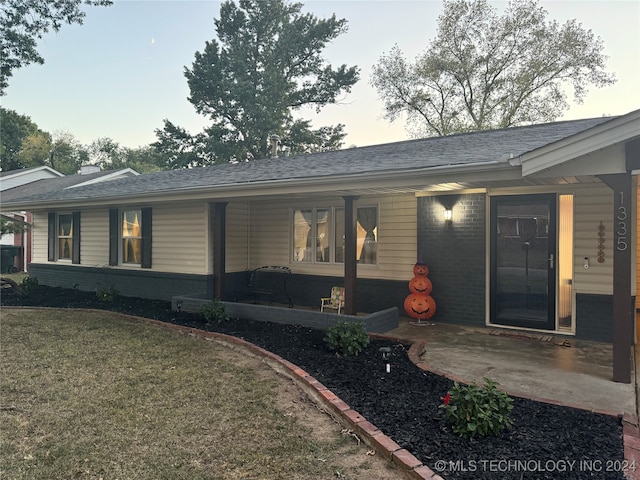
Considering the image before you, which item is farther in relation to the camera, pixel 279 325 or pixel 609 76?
pixel 609 76

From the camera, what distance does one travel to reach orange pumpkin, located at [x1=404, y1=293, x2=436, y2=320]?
6.89 meters

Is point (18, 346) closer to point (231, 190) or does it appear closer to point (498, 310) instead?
point (231, 190)

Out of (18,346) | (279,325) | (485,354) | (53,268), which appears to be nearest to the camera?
(485,354)

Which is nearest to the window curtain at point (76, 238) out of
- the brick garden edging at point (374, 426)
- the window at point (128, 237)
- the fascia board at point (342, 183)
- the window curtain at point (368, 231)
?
the window at point (128, 237)

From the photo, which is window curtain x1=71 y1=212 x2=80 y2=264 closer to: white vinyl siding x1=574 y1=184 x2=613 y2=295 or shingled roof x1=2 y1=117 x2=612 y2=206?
shingled roof x1=2 y1=117 x2=612 y2=206

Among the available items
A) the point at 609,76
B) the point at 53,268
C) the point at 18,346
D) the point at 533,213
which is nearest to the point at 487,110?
the point at 609,76

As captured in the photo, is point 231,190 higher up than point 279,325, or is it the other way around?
point 231,190

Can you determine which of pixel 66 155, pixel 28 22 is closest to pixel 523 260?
pixel 28 22

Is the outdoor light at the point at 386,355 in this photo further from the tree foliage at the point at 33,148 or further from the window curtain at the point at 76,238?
the tree foliage at the point at 33,148

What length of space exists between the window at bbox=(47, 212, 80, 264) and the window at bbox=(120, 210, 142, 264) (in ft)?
6.79

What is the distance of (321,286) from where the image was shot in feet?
27.6

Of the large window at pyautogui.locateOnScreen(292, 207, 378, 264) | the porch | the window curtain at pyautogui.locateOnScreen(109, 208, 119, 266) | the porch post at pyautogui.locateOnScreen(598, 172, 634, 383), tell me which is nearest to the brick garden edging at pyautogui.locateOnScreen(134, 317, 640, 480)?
the porch

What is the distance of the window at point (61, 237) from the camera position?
450 inches

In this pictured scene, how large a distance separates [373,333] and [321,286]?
258 centimetres
